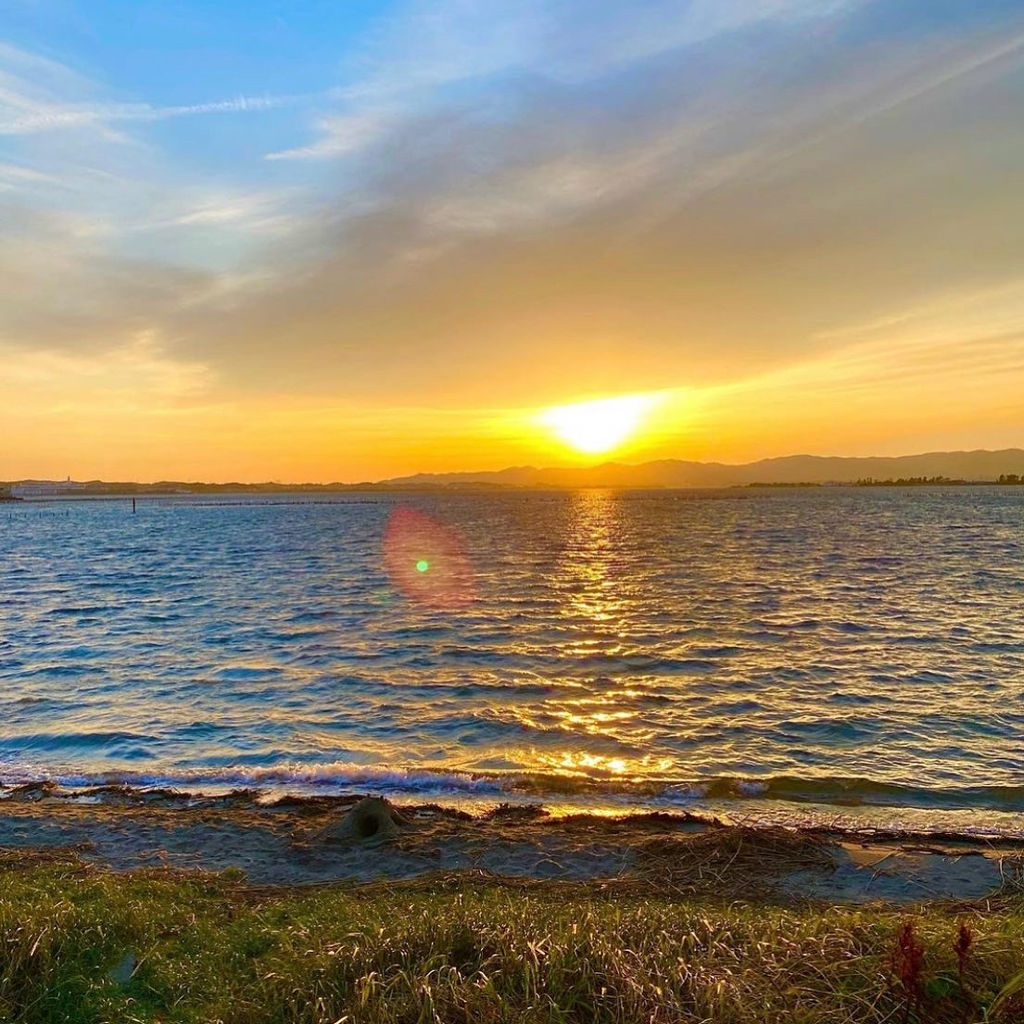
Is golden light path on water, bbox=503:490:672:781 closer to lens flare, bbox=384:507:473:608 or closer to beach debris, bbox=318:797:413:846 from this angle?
beach debris, bbox=318:797:413:846

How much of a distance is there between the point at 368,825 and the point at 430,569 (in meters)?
46.5

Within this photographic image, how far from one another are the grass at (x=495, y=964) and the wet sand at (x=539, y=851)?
1.94 metres

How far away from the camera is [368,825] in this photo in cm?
1170

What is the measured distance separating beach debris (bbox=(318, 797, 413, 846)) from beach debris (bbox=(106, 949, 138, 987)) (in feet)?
15.8

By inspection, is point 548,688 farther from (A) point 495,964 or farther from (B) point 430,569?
(B) point 430,569

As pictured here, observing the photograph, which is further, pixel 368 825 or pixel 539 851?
pixel 368 825

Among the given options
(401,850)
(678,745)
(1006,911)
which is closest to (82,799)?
(401,850)

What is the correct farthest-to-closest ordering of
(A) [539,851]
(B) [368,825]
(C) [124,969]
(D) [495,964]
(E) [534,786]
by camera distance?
(E) [534,786], (B) [368,825], (A) [539,851], (C) [124,969], (D) [495,964]

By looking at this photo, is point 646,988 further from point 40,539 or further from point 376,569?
point 40,539

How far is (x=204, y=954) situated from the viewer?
6898mm

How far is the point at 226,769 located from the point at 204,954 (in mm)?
9482

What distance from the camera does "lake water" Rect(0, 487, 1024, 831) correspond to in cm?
1487

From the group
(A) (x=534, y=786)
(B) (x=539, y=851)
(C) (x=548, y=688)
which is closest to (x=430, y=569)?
(C) (x=548, y=688)

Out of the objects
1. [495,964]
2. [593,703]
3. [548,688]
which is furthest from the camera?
[548,688]
